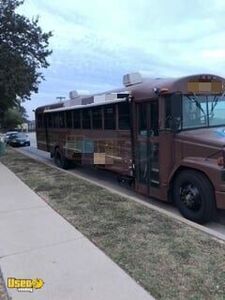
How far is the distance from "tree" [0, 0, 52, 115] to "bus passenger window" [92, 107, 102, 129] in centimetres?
996

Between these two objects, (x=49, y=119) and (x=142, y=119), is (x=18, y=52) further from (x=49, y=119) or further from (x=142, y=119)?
(x=142, y=119)

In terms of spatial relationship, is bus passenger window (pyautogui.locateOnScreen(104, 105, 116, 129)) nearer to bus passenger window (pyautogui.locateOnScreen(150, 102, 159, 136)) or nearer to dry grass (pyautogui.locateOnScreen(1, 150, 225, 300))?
dry grass (pyautogui.locateOnScreen(1, 150, 225, 300))

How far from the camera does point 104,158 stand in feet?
37.1

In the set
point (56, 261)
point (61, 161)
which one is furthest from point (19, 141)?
point (56, 261)

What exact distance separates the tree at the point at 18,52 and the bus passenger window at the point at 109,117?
1093cm

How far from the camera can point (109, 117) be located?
1079 cm

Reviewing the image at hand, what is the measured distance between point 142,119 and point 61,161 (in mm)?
7535

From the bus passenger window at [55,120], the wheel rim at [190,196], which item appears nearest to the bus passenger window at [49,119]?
the bus passenger window at [55,120]

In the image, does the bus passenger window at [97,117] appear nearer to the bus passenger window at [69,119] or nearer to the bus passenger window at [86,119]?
the bus passenger window at [86,119]

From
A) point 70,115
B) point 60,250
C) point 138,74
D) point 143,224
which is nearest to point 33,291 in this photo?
point 60,250

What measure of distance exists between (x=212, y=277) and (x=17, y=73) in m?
18.0

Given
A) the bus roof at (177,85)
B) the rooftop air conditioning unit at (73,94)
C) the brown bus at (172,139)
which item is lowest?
the brown bus at (172,139)

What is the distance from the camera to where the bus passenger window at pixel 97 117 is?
1145 cm

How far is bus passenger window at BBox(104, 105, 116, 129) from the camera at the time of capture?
1047 centimetres
